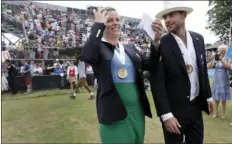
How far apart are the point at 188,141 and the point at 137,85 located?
0.71m

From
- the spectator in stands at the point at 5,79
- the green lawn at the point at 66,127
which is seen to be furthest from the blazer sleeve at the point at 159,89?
the spectator in stands at the point at 5,79

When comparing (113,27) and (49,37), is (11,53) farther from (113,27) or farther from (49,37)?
(113,27)

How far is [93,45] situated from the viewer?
83.0 inches

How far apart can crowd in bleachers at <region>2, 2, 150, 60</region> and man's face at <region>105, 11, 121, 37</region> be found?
13.8 meters

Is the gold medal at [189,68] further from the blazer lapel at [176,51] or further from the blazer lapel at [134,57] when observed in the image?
the blazer lapel at [134,57]

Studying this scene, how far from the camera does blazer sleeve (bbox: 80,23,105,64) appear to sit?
211 cm

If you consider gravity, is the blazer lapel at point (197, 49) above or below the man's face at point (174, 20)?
below

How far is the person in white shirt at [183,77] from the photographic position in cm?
246

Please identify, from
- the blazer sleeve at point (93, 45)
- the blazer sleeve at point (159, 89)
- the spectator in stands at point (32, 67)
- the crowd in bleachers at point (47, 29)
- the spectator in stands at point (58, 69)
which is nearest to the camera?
the blazer sleeve at point (93, 45)

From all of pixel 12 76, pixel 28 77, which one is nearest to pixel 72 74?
pixel 28 77

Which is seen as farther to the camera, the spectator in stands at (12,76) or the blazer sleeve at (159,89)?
the spectator in stands at (12,76)

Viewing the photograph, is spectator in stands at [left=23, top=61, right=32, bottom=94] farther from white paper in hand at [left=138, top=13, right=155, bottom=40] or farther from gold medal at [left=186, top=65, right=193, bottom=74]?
white paper in hand at [left=138, top=13, right=155, bottom=40]

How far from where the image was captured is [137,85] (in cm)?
229

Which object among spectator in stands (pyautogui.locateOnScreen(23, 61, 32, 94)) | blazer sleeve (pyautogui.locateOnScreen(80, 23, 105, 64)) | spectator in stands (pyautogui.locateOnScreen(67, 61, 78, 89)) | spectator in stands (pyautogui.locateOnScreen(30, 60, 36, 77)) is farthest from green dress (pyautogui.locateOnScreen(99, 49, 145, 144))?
spectator in stands (pyautogui.locateOnScreen(30, 60, 36, 77))
